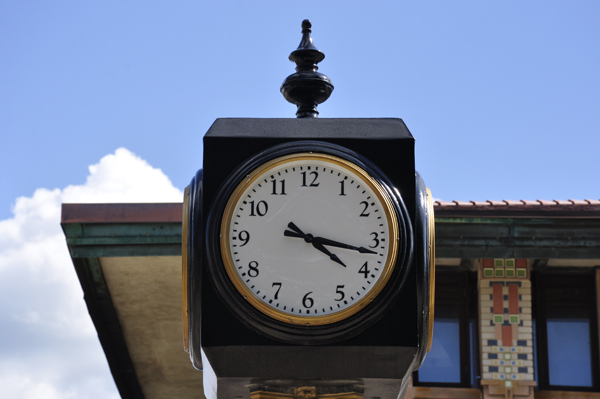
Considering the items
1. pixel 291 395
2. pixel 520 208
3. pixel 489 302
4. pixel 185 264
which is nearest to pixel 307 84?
pixel 185 264

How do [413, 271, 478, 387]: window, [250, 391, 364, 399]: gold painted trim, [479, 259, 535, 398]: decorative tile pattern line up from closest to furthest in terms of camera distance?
[250, 391, 364, 399]: gold painted trim
[479, 259, 535, 398]: decorative tile pattern
[413, 271, 478, 387]: window

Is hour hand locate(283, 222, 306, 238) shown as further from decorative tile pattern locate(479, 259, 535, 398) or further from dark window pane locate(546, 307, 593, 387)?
dark window pane locate(546, 307, 593, 387)

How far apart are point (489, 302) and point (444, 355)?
661 mm

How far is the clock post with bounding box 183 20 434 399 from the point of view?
10.9 ft

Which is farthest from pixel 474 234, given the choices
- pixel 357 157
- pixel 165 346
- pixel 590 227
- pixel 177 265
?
pixel 357 157

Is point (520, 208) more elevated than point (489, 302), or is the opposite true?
point (520, 208)

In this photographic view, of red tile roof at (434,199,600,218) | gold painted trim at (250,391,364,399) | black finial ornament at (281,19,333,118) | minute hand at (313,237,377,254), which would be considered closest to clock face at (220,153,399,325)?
minute hand at (313,237,377,254)

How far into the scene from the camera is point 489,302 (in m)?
9.06

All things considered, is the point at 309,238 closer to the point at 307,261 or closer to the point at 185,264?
the point at 307,261

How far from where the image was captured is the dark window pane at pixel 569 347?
9.23m

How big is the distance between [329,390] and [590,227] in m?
5.45

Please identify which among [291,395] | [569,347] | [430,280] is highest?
[569,347]

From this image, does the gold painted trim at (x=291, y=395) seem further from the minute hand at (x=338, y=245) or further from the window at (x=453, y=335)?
the window at (x=453, y=335)

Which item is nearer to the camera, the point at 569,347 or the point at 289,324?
the point at 289,324
